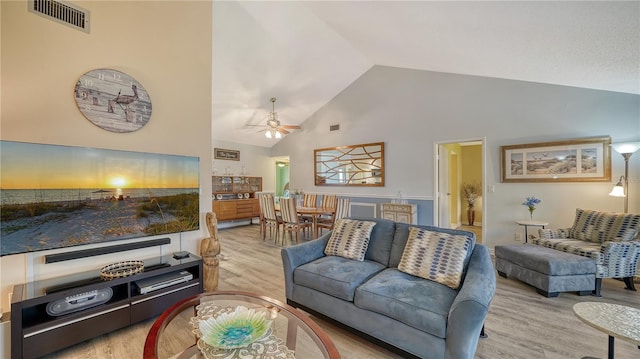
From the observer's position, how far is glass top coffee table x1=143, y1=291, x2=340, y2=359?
1.23m

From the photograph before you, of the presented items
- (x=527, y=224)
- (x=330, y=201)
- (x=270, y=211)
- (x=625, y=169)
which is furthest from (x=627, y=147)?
(x=270, y=211)

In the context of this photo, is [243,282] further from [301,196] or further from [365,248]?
[301,196]

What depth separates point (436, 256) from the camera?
208 centimetres

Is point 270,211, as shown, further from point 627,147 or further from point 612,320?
point 627,147

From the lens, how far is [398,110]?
213 inches

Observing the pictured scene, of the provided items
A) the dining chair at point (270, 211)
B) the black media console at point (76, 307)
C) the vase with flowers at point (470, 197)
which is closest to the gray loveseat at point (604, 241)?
the vase with flowers at point (470, 197)

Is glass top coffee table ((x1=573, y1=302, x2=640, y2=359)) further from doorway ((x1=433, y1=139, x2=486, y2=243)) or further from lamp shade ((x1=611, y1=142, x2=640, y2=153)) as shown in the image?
doorway ((x1=433, y1=139, x2=486, y2=243))

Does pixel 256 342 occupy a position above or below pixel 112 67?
below

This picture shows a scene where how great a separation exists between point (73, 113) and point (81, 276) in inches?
55.8

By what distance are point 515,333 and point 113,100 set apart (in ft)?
13.6

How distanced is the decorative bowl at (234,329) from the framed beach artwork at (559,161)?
456 centimetres

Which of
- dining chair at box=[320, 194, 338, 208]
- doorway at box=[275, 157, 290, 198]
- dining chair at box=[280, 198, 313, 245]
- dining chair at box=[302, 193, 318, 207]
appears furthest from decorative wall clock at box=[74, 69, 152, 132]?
doorway at box=[275, 157, 290, 198]

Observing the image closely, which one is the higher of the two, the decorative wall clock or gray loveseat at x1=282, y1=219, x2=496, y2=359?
the decorative wall clock

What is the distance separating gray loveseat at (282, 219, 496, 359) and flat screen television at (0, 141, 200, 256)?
1.44m
